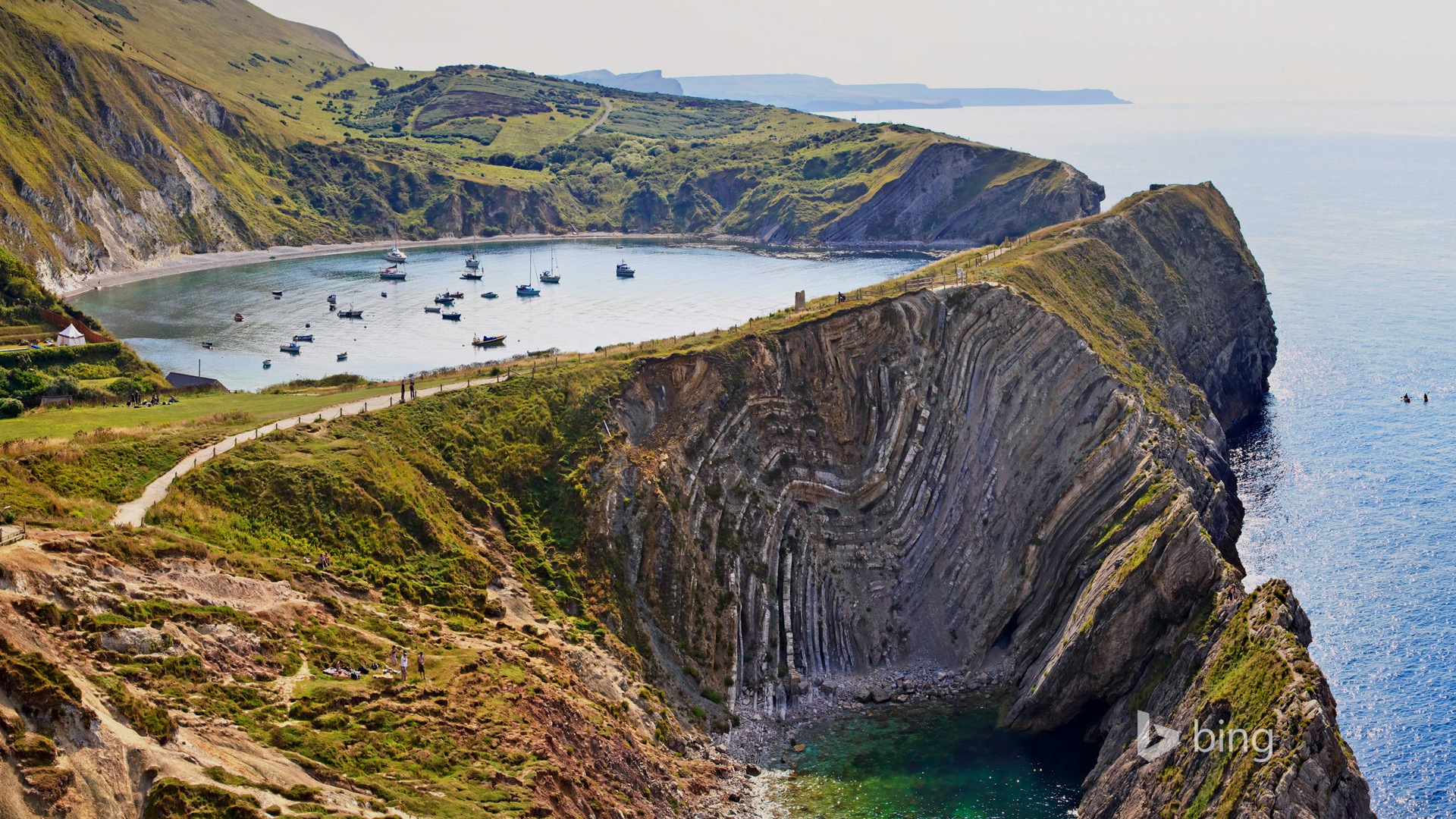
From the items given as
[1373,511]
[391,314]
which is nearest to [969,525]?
[1373,511]

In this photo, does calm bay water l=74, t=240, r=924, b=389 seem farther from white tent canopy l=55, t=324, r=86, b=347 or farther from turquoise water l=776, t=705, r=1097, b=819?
turquoise water l=776, t=705, r=1097, b=819

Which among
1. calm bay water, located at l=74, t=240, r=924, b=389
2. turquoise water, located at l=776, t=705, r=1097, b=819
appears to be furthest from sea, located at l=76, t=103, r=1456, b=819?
calm bay water, located at l=74, t=240, r=924, b=389

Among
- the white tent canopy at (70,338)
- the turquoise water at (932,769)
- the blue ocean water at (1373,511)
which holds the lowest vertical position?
the turquoise water at (932,769)

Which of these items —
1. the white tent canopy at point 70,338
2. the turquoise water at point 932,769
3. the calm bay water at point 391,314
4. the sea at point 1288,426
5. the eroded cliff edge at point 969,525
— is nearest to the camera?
the turquoise water at point 932,769

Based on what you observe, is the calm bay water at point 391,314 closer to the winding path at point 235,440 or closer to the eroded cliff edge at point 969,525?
the winding path at point 235,440

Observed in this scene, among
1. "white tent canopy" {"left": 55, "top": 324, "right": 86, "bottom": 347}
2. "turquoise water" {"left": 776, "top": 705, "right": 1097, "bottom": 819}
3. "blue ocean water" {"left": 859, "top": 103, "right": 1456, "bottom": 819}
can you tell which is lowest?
"turquoise water" {"left": 776, "top": 705, "right": 1097, "bottom": 819}

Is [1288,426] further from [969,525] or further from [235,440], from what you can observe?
[235,440]

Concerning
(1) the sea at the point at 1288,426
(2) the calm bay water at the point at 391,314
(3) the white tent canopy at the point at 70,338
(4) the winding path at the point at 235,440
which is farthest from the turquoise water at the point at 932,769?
(3) the white tent canopy at the point at 70,338

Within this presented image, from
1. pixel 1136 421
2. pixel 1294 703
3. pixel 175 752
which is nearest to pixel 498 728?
pixel 175 752
